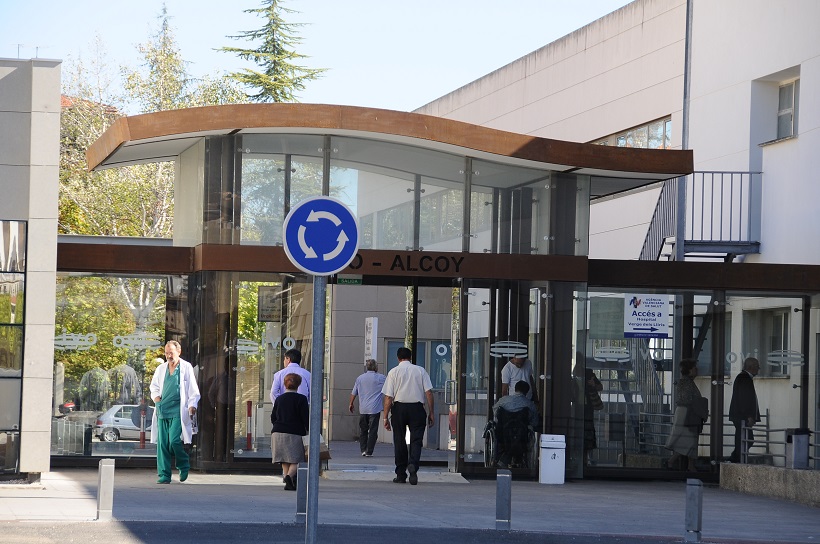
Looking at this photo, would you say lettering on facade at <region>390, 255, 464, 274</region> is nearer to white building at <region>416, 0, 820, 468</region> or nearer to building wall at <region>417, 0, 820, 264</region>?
white building at <region>416, 0, 820, 468</region>

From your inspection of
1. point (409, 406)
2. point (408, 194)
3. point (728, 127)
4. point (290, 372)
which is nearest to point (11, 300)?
point (290, 372)

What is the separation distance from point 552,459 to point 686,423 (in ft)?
7.57

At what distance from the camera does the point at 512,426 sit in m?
17.1

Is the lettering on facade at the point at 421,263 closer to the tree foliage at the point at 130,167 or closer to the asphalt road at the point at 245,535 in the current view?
the asphalt road at the point at 245,535

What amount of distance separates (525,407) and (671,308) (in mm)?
2753

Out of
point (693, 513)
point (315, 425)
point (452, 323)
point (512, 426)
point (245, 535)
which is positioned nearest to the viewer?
point (315, 425)

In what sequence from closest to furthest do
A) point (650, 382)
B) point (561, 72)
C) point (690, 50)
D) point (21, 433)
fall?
point (21, 433)
point (650, 382)
point (690, 50)
point (561, 72)

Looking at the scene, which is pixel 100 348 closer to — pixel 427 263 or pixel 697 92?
pixel 427 263

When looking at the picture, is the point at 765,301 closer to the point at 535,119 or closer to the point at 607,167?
the point at 607,167

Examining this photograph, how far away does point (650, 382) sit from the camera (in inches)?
709

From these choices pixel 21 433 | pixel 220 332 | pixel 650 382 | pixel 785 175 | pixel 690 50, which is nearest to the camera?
pixel 21 433

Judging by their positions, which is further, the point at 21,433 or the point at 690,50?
the point at 690,50

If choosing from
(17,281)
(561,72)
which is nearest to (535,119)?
(561,72)

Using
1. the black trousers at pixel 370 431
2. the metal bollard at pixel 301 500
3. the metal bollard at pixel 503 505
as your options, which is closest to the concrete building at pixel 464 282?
the black trousers at pixel 370 431
